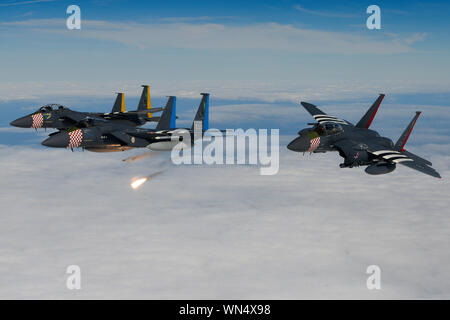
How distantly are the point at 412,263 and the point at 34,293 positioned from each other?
131m

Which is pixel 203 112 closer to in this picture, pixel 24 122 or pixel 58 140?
pixel 58 140

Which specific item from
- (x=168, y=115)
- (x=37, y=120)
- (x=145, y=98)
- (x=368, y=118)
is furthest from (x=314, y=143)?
(x=37, y=120)

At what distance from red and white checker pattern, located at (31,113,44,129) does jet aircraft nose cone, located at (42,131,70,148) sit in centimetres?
856

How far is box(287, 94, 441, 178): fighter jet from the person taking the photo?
106 feet

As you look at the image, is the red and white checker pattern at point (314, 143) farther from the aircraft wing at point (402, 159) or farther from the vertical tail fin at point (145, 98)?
the vertical tail fin at point (145, 98)

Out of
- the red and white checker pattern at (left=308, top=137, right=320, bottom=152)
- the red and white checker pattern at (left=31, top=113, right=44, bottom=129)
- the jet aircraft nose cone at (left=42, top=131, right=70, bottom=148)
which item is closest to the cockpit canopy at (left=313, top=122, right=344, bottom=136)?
the red and white checker pattern at (left=308, top=137, right=320, bottom=152)

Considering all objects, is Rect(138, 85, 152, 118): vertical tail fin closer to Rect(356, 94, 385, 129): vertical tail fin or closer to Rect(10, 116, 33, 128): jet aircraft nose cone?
Rect(10, 116, 33, 128): jet aircraft nose cone

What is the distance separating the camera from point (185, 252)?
605 ft

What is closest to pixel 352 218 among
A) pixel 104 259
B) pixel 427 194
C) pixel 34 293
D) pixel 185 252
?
pixel 427 194

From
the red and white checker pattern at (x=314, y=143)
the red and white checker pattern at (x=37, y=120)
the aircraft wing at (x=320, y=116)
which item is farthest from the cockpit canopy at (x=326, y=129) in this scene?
the red and white checker pattern at (x=37, y=120)

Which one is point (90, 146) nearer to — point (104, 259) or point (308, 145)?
point (308, 145)

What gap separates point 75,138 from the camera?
3684 centimetres

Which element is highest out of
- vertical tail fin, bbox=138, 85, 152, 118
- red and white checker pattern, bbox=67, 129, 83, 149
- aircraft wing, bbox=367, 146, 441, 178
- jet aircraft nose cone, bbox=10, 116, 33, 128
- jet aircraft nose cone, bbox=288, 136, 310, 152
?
vertical tail fin, bbox=138, 85, 152, 118

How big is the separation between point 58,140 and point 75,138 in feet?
4.86
